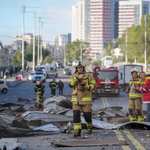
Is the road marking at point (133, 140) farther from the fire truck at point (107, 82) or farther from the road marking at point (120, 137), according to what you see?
the fire truck at point (107, 82)

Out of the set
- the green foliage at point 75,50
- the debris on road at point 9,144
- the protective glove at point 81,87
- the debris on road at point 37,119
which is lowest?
the debris on road at point 37,119

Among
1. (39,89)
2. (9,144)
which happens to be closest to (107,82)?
(39,89)

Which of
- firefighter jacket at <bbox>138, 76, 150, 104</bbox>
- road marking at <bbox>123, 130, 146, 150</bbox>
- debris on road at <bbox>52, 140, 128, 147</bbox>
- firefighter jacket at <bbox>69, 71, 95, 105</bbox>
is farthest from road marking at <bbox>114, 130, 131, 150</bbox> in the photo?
firefighter jacket at <bbox>138, 76, 150, 104</bbox>

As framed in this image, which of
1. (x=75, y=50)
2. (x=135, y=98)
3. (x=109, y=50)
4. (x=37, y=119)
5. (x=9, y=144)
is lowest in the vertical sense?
(x=37, y=119)

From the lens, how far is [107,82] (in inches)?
1102

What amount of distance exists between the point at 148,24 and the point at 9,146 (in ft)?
Result: 208

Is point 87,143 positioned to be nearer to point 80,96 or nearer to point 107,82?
point 80,96

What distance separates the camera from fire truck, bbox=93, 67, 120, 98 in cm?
2772

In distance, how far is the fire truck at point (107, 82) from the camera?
2772 centimetres

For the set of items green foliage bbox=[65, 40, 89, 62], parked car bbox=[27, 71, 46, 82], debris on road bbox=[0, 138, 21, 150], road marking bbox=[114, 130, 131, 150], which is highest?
green foliage bbox=[65, 40, 89, 62]

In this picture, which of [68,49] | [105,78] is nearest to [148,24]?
[105,78]

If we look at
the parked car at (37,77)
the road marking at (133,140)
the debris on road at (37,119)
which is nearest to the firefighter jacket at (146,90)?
the road marking at (133,140)

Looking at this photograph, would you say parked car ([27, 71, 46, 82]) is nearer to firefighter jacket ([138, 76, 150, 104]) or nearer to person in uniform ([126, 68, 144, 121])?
person in uniform ([126, 68, 144, 121])

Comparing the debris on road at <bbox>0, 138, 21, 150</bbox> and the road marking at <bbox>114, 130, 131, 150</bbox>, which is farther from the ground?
the debris on road at <bbox>0, 138, 21, 150</bbox>
